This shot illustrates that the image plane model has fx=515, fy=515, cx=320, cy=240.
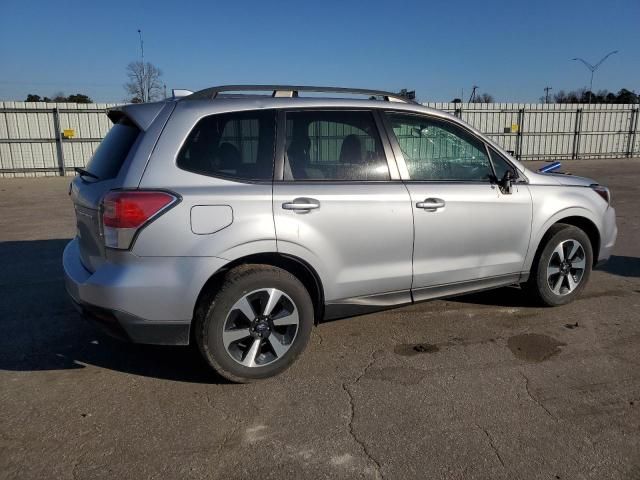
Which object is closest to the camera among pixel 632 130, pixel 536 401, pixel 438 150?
pixel 536 401

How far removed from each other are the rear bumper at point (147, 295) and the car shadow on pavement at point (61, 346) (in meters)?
0.43

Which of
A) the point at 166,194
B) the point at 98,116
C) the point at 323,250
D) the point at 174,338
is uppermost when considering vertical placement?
the point at 98,116

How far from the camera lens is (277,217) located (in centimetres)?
322

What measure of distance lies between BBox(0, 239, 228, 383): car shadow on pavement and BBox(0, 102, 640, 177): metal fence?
13484mm

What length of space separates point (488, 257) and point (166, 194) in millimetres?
2570

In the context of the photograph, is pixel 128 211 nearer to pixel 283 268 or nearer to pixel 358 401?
pixel 283 268

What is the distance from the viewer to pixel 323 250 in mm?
3393

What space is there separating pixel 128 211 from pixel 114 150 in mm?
663

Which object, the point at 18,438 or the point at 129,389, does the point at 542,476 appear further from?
the point at 18,438

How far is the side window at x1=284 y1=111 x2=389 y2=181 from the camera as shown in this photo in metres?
3.45

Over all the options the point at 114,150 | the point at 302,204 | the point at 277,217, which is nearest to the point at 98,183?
the point at 114,150

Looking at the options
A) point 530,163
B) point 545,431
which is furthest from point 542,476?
point 530,163

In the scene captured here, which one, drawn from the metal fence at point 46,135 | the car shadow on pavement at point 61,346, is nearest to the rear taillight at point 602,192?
the car shadow on pavement at point 61,346

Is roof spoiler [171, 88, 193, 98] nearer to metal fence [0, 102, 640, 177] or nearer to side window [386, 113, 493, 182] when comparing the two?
side window [386, 113, 493, 182]
